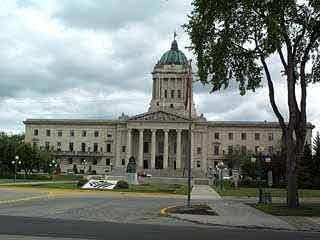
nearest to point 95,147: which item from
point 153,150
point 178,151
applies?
point 153,150

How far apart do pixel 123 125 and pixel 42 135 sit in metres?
26.3

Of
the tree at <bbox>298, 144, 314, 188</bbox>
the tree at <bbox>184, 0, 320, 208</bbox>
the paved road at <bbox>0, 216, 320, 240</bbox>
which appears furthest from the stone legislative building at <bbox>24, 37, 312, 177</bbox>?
the paved road at <bbox>0, 216, 320, 240</bbox>

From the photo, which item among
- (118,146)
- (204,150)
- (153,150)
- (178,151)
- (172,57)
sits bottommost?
(178,151)

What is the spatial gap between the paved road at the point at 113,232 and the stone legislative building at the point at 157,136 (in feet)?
460

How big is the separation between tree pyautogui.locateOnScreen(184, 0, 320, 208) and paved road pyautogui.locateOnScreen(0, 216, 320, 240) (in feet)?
42.9

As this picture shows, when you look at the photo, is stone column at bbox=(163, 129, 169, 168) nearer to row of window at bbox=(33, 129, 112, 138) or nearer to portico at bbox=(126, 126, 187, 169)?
portico at bbox=(126, 126, 187, 169)

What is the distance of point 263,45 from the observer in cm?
3145

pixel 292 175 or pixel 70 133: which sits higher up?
pixel 70 133

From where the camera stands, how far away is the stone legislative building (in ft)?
531

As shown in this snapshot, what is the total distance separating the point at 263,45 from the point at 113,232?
58.1 feet

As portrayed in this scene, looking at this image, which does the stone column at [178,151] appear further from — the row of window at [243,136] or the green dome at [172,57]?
the green dome at [172,57]

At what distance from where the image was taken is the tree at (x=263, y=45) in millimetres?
30484

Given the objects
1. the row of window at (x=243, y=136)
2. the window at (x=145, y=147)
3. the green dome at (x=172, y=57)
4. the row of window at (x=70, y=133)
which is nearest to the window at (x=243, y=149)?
the row of window at (x=243, y=136)

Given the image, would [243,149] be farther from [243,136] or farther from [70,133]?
[70,133]
